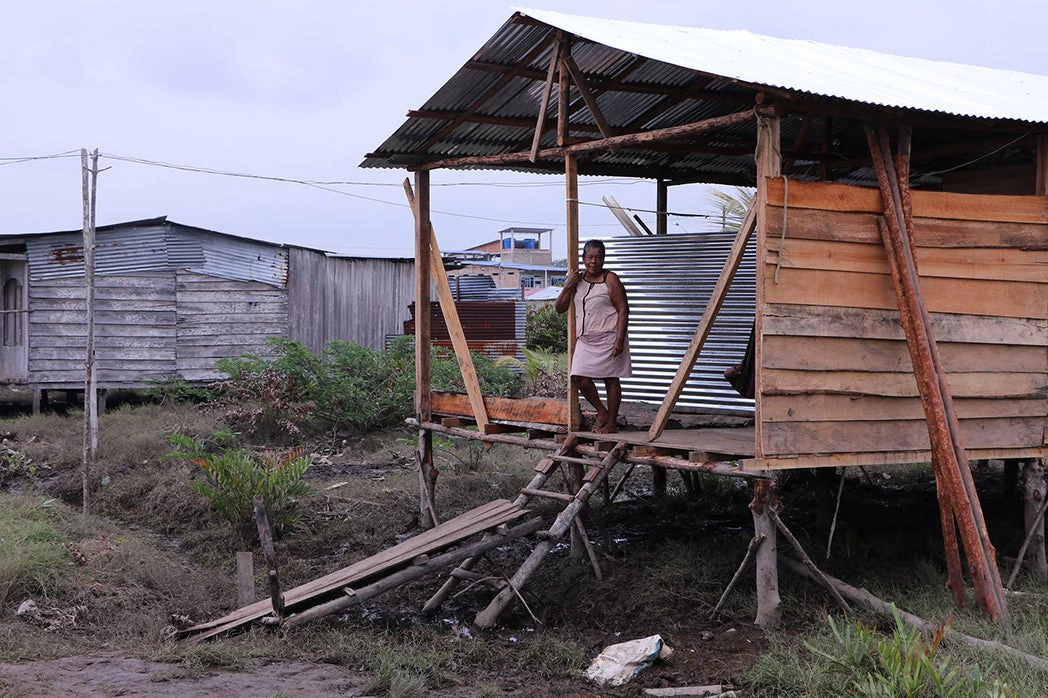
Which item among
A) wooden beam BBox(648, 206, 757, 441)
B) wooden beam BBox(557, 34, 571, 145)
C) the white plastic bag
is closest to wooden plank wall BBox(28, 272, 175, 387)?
wooden beam BBox(557, 34, 571, 145)

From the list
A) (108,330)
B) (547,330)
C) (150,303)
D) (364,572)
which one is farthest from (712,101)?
(547,330)

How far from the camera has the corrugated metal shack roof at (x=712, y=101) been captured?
6.89 meters

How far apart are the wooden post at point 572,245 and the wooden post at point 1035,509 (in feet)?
11.5

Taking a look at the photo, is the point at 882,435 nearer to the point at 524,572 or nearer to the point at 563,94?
the point at 524,572

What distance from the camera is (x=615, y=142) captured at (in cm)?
785

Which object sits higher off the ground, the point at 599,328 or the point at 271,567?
the point at 599,328

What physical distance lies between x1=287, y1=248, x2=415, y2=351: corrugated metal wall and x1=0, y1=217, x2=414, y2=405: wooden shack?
38 millimetres

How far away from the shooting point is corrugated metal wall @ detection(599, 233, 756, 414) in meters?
9.12

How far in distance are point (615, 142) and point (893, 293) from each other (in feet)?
7.57

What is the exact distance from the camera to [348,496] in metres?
11.5

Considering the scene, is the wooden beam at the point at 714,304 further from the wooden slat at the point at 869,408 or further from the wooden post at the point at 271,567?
the wooden post at the point at 271,567

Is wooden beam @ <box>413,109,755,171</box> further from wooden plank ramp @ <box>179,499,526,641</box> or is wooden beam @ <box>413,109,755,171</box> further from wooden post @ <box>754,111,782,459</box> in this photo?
wooden plank ramp @ <box>179,499,526,641</box>

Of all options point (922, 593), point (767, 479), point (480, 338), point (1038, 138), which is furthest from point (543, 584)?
point (480, 338)

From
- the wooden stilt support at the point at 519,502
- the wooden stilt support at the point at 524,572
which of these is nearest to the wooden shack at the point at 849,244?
the wooden stilt support at the point at 519,502
